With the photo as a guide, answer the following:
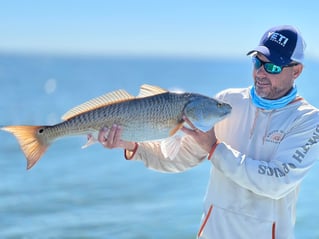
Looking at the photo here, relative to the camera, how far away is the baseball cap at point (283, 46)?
3.81 metres

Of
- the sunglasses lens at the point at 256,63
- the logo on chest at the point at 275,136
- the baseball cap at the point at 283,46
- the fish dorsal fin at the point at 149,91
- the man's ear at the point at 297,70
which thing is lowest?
the logo on chest at the point at 275,136

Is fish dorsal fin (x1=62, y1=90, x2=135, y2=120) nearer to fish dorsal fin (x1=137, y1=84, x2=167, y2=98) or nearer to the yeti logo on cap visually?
fish dorsal fin (x1=137, y1=84, x2=167, y2=98)

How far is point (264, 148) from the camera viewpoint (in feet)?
12.6

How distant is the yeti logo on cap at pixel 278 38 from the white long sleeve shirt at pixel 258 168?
37 cm

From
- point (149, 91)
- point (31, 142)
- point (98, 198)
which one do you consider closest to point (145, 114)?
point (149, 91)

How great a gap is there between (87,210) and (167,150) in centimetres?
625

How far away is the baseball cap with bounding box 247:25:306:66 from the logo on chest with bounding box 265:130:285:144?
0.42 meters

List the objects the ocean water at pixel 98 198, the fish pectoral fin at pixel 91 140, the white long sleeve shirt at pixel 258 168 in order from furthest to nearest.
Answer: the ocean water at pixel 98 198, the fish pectoral fin at pixel 91 140, the white long sleeve shirt at pixel 258 168

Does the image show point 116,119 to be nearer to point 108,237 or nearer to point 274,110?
point 274,110

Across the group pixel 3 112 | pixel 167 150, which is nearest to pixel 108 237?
pixel 167 150

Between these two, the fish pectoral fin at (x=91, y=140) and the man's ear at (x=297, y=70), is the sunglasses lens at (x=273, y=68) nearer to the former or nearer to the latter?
the man's ear at (x=297, y=70)

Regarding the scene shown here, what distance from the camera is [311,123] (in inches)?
147

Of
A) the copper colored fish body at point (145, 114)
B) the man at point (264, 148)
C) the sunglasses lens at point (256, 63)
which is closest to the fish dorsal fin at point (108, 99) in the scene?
the copper colored fish body at point (145, 114)

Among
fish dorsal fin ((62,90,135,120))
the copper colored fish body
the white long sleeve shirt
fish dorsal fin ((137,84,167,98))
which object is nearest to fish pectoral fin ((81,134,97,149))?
the copper colored fish body
